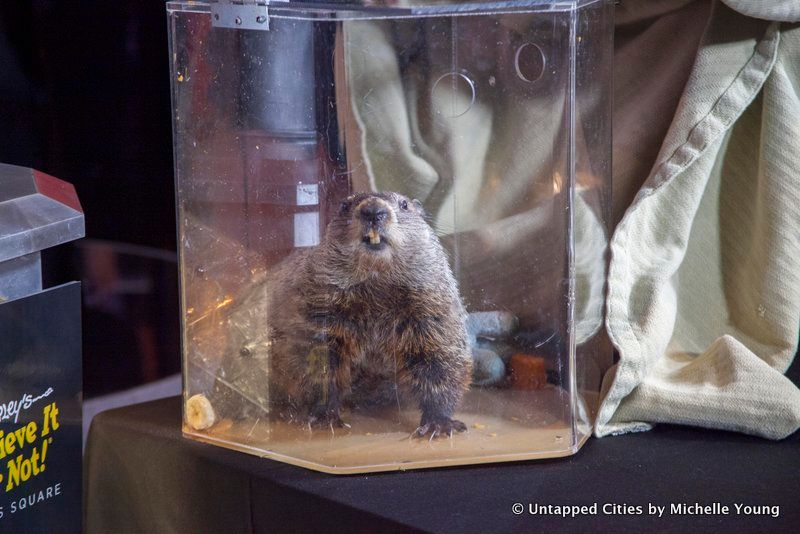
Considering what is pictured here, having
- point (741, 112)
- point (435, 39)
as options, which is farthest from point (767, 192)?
point (435, 39)

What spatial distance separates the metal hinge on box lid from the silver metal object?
0.19m

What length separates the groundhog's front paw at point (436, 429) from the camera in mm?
723

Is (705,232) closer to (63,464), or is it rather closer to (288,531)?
(288,531)

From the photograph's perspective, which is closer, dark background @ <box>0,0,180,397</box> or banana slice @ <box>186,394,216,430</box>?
banana slice @ <box>186,394,216,430</box>

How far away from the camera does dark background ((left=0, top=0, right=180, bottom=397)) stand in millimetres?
1104

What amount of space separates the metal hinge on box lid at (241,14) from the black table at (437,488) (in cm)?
36

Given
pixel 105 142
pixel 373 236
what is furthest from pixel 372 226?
pixel 105 142

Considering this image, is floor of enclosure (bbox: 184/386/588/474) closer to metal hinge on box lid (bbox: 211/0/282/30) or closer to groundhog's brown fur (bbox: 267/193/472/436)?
groundhog's brown fur (bbox: 267/193/472/436)

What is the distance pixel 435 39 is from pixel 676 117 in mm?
247

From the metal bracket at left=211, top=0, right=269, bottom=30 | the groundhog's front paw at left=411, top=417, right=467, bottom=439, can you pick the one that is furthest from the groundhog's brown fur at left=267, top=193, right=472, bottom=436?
the metal bracket at left=211, top=0, right=269, bottom=30

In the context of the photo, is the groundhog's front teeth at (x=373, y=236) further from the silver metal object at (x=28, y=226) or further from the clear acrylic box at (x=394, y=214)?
the silver metal object at (x=28, y=226)

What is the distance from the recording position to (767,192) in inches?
32.4

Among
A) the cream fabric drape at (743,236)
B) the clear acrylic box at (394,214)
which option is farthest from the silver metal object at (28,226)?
the cream fabric drape at (743,236)

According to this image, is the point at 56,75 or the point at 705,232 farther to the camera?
the point at 56,75
